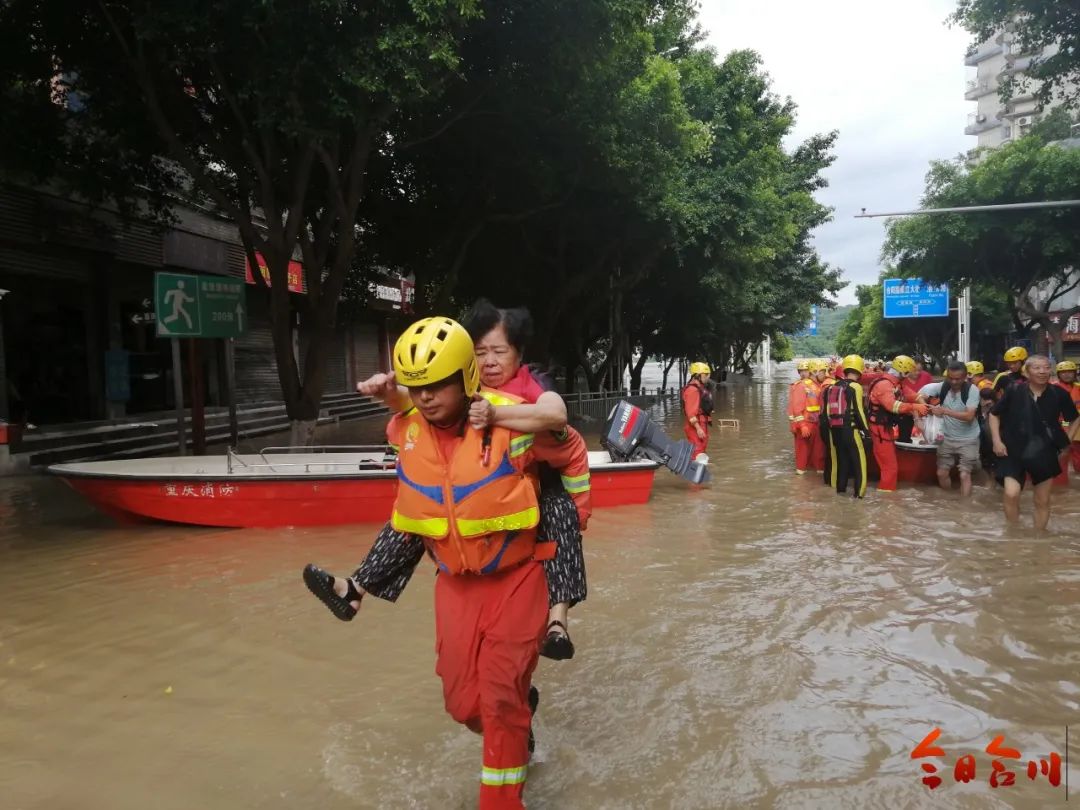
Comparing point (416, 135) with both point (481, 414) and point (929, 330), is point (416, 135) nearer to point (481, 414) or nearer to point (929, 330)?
point (481, 414)

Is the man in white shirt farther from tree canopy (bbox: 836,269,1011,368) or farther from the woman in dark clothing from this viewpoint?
tree canopy (bbox: 836,269,1011,368)

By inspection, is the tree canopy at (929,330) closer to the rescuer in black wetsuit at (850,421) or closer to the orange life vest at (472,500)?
the rescuer in black wetsuit at (850,421)

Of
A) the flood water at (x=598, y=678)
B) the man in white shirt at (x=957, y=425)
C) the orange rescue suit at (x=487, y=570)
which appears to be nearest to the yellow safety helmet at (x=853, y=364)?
the man in white shirt at (x=957, y=425)

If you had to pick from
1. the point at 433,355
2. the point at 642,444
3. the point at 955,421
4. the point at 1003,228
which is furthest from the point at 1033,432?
the point at 1003,228

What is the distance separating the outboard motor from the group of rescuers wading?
174 centimetres

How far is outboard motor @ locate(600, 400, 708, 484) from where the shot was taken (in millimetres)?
9531

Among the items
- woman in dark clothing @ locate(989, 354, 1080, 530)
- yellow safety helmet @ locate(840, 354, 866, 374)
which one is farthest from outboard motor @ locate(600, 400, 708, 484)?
woman in dark clothing @ locate(989, 354, 1080, 530)

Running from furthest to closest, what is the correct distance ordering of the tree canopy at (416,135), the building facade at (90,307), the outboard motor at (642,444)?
the building facade at (90,307) < the outboard motor at (642,444) < the tree canopy at (416,135)

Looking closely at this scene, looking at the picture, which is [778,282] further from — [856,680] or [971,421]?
[856,680]

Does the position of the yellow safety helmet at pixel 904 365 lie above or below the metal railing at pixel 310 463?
above

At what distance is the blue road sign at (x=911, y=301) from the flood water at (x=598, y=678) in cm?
3763

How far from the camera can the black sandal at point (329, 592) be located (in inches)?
106

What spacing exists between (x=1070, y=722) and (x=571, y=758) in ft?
7.50

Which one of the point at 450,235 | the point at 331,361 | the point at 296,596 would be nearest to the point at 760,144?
the point at 450,235
